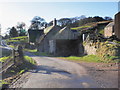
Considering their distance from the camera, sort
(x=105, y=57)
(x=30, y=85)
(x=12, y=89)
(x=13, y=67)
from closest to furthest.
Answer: (x=12, y=89) < (x=30, y=85) < (x=13, y=67) < (x=105, y=57)

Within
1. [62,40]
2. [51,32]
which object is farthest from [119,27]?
[51,32]

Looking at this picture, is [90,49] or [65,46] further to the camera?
[65,46]

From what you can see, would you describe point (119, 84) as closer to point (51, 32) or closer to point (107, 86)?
point (107, 86)

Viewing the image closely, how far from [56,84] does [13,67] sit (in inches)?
202

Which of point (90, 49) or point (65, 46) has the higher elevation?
point (65, 46)

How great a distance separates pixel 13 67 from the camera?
10.7 m

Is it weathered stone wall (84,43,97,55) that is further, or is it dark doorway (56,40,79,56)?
dark doorway (56,40,79,56)

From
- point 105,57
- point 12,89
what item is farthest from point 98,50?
point 12,89

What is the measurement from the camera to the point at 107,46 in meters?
16.5

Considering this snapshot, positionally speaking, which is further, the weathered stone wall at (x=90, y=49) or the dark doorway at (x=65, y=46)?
the dark doorway at (x=65, y=46)

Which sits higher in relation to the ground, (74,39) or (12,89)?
(74,39)

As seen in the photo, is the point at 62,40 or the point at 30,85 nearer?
the point at 30,85

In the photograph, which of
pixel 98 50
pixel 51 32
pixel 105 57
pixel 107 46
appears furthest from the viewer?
pixel 51 32

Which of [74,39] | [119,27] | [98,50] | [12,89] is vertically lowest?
[12,89]
